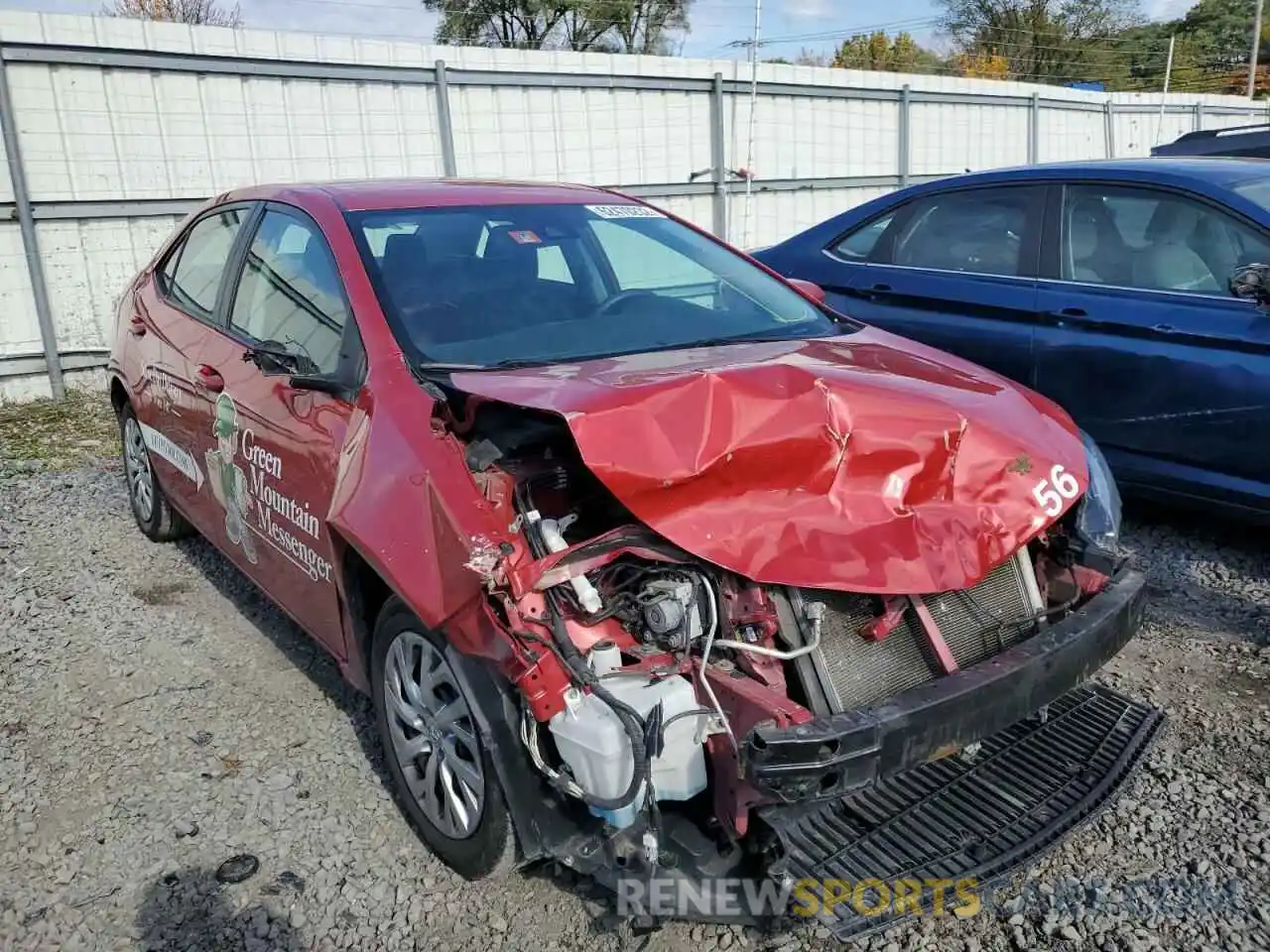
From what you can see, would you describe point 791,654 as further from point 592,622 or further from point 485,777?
point 485,777

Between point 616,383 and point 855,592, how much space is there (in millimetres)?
759

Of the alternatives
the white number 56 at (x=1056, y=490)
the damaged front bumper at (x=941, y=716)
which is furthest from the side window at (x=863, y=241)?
the damaged front bumper at (x=941, y=716)

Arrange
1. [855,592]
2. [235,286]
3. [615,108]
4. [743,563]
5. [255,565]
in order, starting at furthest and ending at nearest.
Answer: [615,108]
[235,286]
[255,565]
[855,592]
[743,563]

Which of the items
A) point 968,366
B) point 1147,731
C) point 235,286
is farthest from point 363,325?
point 1147,731

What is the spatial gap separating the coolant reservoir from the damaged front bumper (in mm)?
161

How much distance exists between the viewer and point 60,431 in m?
7.55

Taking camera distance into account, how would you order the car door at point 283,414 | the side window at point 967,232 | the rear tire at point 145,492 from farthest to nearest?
the side window at point 967,232, the rear tire at point 145,492, the car door at point 283,414

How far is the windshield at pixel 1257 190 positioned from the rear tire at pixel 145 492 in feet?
16.1

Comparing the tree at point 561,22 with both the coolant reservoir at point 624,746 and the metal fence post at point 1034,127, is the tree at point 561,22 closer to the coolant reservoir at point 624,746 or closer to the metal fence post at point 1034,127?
the metal fence post at point 1034,127

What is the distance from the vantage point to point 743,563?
2.30 meters

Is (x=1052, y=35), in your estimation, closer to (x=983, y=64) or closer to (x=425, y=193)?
(x=983, y=64)

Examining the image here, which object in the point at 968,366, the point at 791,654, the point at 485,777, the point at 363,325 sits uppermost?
the point at 363,325

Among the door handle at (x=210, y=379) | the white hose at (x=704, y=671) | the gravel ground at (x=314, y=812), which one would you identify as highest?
the door handle at (x=210, y=379)

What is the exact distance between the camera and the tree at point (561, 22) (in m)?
33.5
